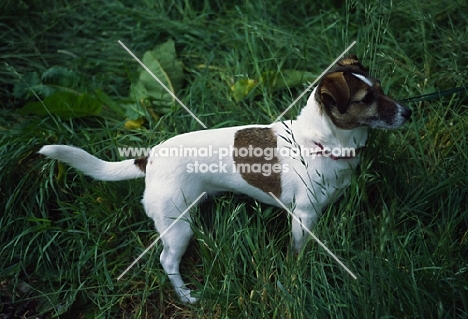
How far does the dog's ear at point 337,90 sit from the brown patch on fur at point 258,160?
39cm

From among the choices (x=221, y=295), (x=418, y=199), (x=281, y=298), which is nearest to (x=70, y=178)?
(x=221, y=295)

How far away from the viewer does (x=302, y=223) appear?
3061mm

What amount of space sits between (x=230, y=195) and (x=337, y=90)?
0.87 m

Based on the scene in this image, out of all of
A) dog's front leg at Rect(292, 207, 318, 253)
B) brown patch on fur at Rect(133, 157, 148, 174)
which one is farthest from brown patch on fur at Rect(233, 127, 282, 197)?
brown patch on fur at Rect(133, 157, 148, 174)

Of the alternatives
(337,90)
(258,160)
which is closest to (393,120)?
(337,90)

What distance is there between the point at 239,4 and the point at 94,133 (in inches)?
62.4

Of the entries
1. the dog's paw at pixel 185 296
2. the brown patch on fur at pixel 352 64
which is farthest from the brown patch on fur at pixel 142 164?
the brown patch on fur at pixel 352 64

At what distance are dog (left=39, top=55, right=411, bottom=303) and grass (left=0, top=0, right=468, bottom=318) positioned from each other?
0.35 ft

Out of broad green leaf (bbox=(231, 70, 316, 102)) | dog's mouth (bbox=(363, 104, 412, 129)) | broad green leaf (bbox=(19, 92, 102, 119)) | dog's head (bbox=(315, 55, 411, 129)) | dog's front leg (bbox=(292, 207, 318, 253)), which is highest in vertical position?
dog's head (bbox=(315, 55, 411, 129))

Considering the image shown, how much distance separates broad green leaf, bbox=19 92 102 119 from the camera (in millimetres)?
3842

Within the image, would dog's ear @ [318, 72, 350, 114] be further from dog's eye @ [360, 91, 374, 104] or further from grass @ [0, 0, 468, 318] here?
grass @ [0, 0, 468, 318]

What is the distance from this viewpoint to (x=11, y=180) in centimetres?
357

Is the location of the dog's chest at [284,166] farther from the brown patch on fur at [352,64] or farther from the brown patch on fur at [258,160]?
the brown patch on fur at [352,64]

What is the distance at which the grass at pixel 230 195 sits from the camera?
269 cm
